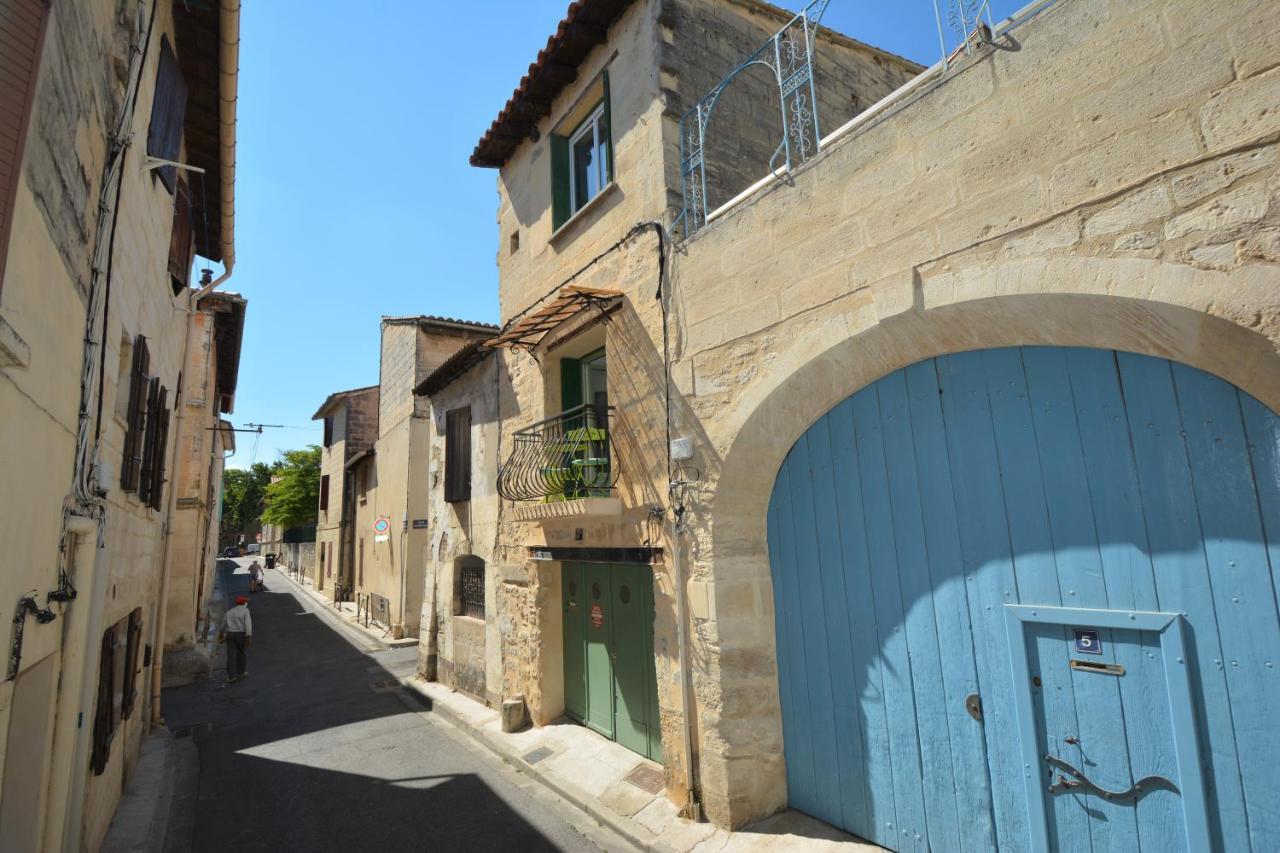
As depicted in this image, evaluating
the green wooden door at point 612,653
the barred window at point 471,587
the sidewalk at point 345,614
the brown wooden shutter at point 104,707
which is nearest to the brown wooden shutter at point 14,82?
the brown wooden shutter at point 104,707

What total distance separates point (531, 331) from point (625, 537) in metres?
2.59

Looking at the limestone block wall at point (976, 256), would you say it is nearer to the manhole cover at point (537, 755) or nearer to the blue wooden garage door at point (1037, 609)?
the blue wooden garage door at point (1037, 609)

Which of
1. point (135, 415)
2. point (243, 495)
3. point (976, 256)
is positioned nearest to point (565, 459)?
point (135, 415)

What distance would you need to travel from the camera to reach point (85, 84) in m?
3.15

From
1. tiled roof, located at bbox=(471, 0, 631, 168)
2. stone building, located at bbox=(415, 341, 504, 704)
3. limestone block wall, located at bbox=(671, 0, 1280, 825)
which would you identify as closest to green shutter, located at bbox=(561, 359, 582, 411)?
stone building, located at bbox=(415, 341, 504, 704)

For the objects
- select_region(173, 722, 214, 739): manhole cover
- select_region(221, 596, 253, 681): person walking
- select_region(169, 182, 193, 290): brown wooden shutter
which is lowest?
select_region(173, 722, 214, 739): manhole cover

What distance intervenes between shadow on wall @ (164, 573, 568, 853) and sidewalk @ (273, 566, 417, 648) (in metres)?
2.86

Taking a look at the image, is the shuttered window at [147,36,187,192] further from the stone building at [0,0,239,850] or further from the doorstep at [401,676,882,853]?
the doorstep at [401,676,882,853]

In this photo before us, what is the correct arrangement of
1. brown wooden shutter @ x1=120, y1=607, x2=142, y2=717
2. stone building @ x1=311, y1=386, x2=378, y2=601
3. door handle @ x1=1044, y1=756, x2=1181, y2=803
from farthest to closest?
stone building @ x1=311, y1=386, x2=378, y2=601 → brown wooden shutter @ x1=120, y1=607, x2=142, y2=717 → door handle @ x1=1044, y1=756, x2=1181, y2=803

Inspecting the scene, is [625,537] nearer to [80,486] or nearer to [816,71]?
[80,486]

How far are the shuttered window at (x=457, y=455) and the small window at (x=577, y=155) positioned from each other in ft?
11.6

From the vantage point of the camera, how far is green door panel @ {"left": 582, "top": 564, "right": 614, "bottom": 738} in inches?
256

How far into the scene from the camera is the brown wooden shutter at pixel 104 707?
13.4 feet

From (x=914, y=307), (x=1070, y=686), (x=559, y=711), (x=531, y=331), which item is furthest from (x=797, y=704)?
(x=531, y=331)
